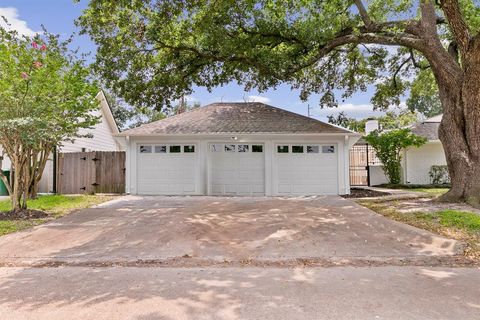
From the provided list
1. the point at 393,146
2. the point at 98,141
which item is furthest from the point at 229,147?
the point at 98,141

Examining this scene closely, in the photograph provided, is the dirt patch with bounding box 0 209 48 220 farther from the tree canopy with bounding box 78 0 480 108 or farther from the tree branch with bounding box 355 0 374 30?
the tree branch with bounding box 355 0 374 30

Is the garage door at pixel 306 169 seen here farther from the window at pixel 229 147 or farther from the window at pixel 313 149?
the window at pixel 229 147

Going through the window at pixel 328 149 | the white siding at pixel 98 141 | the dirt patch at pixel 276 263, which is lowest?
the dirt patch at pixel 276 263

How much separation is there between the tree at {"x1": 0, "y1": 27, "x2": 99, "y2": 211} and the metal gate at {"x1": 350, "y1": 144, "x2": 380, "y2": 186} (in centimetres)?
1340

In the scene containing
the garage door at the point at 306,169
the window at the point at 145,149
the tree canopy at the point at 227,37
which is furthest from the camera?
the window at the point at 145,149

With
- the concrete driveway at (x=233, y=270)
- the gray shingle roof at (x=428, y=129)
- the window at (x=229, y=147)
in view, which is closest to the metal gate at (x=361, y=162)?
the gray shingle roof at (x=428, y=129)

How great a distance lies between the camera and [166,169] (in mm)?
13164

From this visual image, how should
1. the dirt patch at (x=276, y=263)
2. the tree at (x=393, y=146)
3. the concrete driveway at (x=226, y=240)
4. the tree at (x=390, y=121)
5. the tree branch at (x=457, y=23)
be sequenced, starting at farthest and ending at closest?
1. the tree at (x=390, y=121)
2. the tree at (x=393, y=146)
3. the tree branch at (x=457, y=23)
4. the concrete driveway at (x=226, y=240)
5. the dirt patch at (x=276, y=263)

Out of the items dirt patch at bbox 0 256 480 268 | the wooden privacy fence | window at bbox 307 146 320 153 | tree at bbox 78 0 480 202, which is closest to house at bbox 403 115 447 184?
tree at bbox 78 0 480 202

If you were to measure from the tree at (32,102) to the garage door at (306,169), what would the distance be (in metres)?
6.95

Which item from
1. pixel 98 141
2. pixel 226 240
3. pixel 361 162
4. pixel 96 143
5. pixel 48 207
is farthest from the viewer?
pixel 98 141

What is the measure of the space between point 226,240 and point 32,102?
249 inches

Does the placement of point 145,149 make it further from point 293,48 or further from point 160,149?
point 293,48

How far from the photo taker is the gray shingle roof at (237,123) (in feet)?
42.2
